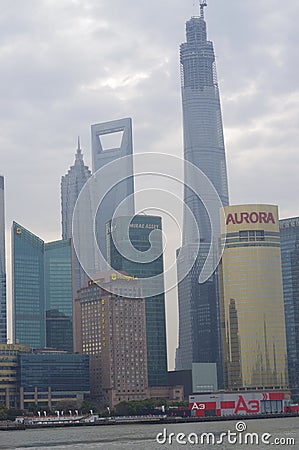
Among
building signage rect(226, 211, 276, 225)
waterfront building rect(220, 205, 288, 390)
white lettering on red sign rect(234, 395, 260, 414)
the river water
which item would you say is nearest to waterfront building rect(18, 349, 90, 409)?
waterfront building rect(220, 205, 288, 390)

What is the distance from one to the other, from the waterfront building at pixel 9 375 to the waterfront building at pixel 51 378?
1095mm

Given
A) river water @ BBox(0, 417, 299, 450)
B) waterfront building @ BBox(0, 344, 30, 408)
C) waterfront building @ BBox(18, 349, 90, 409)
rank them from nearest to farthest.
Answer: river water @ BBox(0, 417, 299, 450) → waterfront building @ BBox(0, 344, 30, 408) → waterfront building @ BBox(18, 349, 90, 409)

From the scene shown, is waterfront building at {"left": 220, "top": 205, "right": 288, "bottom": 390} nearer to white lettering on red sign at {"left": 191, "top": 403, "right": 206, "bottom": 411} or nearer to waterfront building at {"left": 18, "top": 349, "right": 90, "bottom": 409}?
waterfront building at {"left": 18, "top": 349, "right": 90, "bottom": 409}

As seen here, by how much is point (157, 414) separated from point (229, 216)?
49.5m

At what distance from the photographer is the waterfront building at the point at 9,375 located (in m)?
186

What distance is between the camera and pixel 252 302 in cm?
19462

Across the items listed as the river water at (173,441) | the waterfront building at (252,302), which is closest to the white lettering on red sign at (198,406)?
the waterfront building at (252,302)

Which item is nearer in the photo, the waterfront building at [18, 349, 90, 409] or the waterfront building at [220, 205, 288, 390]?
the waterfront building at [18, 349, 90, 409]

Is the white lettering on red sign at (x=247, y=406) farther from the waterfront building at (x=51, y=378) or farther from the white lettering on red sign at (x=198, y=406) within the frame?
the waterfront building at (x=51, y=378)

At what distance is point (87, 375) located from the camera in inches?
7746

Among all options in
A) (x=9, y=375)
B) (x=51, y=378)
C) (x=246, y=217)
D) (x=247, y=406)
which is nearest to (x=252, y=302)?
(x=246, y=217)

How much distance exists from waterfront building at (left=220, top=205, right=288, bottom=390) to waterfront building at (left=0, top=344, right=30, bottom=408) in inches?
1603

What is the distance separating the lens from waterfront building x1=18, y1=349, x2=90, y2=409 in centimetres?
18838

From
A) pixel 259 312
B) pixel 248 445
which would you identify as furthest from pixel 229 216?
pixel 248 445
